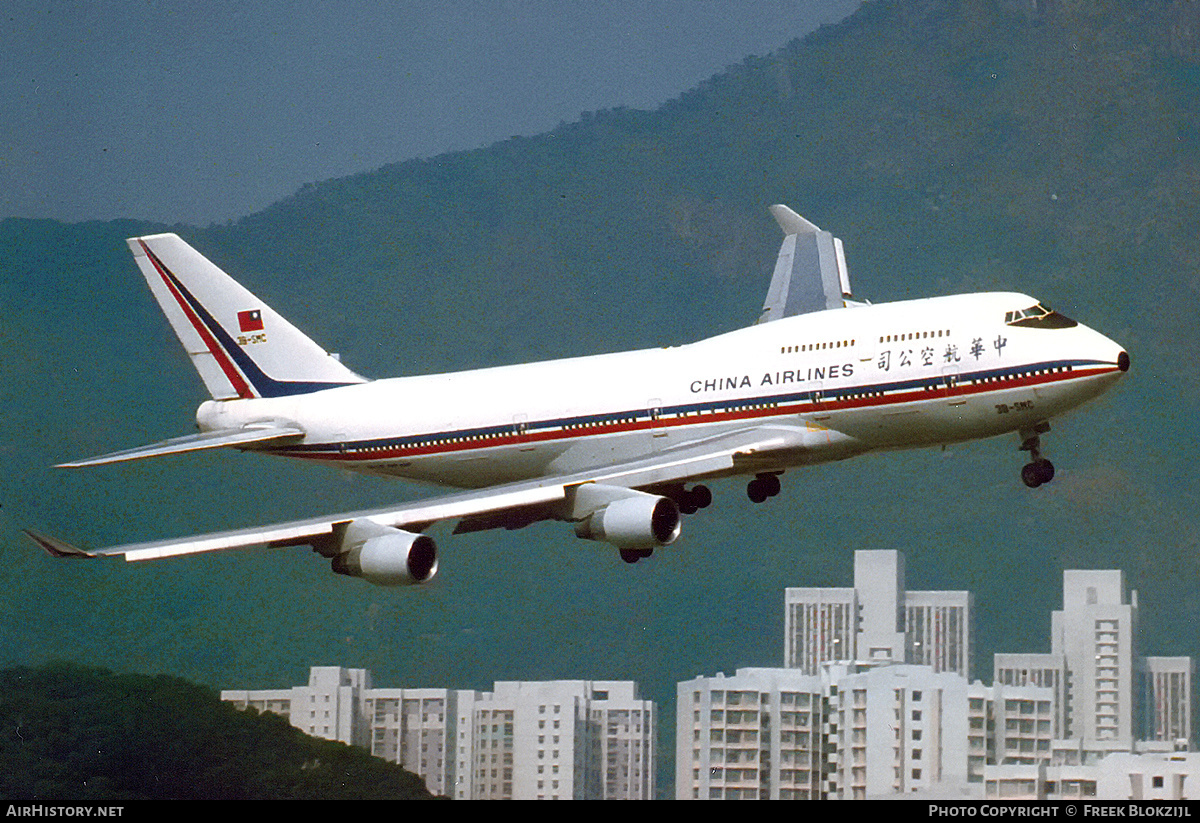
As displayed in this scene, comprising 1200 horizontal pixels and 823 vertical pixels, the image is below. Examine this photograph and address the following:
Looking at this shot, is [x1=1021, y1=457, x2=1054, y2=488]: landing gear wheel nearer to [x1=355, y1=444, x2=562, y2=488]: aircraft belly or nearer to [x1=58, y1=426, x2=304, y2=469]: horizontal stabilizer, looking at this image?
[x1=355, y1=444, x2=562, y2=488]: aircraft belly

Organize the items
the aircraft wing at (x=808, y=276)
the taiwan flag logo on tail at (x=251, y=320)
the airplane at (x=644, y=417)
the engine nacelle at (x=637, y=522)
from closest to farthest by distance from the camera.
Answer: the airplane at (x=644, y=417), the engine nacelle at (x=637, y=522), the aircraft wing at (x=808, y=276), the taiwan flag logo on tail at (x=251, y=320)

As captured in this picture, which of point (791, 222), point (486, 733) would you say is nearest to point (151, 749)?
point (486, 733)

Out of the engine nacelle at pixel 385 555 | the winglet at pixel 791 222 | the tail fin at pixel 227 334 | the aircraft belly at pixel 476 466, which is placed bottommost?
the engine nacelle at pixel 385 555

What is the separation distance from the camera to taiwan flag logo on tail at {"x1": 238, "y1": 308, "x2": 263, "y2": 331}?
7144 centimetres

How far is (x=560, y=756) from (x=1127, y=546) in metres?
99.2

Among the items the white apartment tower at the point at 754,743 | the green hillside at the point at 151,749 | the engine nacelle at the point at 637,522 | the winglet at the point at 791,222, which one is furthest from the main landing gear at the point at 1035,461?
the white apartment tower at the point at 754,743

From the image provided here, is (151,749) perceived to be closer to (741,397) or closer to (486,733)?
(741,397)

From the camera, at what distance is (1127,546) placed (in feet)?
577

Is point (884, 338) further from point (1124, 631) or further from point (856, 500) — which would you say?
point (856, 500)

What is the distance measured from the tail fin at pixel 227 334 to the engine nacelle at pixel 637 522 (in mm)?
17267

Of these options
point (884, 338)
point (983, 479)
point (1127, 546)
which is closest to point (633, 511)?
point (884, 338)

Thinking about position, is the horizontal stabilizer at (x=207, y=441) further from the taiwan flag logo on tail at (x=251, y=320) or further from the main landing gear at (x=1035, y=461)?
the main landing gear at (x=1035, y=461)

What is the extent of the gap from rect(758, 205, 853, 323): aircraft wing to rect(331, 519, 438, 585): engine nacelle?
74.1 ft

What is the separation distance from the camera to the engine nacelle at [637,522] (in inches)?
2190
